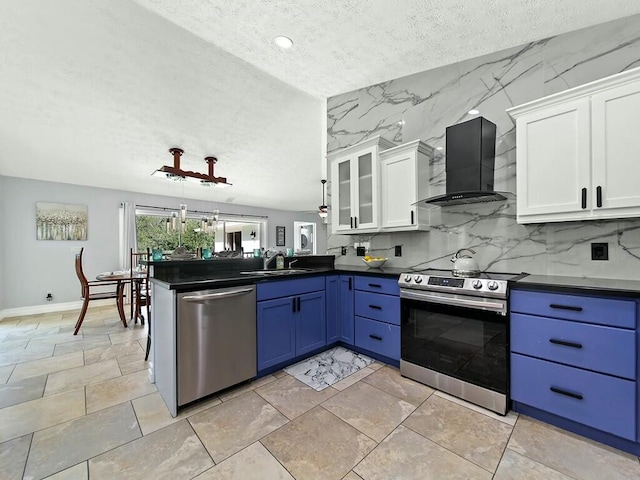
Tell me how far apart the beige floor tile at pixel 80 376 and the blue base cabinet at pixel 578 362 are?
3.23 metres

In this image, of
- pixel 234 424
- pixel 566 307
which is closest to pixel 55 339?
pixel 234 424

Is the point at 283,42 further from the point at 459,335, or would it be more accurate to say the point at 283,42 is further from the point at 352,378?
the point at 352,378

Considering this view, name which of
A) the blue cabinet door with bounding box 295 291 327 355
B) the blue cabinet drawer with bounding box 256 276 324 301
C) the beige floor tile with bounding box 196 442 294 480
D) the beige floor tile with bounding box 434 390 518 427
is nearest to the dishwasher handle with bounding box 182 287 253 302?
the blue cabinet drawer with bounding box 256 276 324 301

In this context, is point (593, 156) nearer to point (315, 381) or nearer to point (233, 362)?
point (315, 381)

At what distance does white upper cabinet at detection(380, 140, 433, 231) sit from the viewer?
259 centimetres

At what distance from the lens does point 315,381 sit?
2.18m

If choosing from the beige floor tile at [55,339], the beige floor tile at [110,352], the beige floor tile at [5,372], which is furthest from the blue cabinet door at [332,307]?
the beige floor tile at [55,339]

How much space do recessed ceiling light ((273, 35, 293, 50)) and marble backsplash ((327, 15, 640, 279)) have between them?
1318 millimetres

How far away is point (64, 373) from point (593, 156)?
449 centimetres

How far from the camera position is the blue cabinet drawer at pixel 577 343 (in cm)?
140

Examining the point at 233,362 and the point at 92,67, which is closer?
the point at 233,362

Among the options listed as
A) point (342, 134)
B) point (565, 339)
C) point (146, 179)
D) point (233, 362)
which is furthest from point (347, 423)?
point (146, 179)

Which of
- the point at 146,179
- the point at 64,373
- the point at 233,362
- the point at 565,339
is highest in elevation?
the point at 146,179

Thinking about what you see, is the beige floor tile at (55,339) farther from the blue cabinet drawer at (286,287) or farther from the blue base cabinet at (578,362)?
Answer: the blue base cabinet at (578,362)
